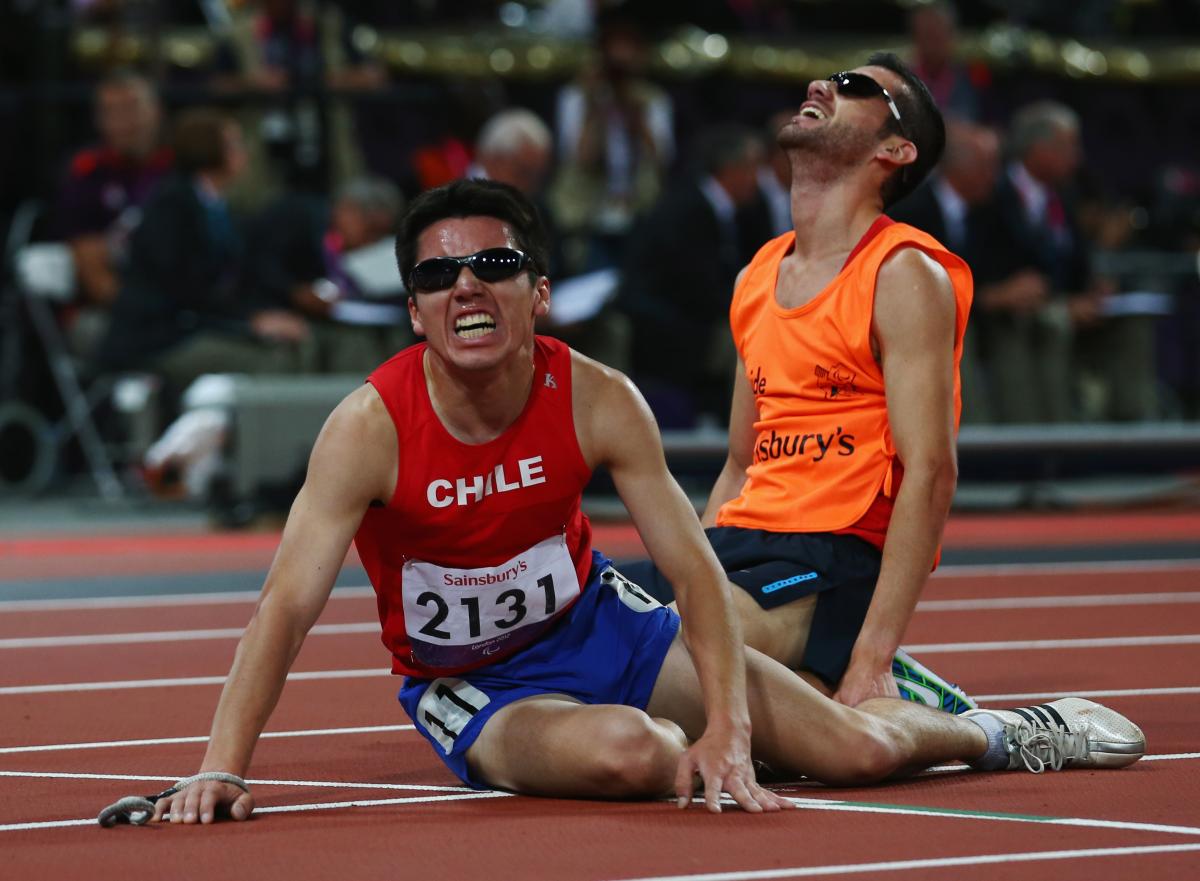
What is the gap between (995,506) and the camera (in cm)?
1198

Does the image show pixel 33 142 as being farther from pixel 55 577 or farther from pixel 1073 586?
pixel 1073 586

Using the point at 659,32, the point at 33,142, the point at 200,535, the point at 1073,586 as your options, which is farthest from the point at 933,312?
the point at 659,32

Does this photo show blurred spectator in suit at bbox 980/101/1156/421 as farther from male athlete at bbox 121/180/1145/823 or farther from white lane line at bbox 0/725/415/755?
male athlete at bbox 121/180/1145/823

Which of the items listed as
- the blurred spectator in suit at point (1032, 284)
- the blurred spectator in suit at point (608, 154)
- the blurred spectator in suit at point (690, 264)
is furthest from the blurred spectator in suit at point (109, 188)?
the blurred spectator in suit at point (1032, 284)

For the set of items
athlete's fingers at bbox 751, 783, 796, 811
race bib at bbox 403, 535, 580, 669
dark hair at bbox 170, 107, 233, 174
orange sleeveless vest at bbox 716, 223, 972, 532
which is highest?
dark hair at bbox 170, 107, 233, 174

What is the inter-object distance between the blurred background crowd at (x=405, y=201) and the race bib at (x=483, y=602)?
260 inches

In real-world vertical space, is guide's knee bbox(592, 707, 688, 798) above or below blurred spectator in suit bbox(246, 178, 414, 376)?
below

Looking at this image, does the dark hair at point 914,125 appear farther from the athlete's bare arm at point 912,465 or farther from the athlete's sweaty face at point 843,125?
the athlete's bare arm at point 912,465

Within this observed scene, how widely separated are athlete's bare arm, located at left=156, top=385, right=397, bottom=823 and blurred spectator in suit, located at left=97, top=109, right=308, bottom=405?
24.4ft

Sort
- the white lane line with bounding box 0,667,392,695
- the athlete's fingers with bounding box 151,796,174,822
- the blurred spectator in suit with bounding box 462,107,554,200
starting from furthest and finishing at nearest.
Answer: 1. the blurred spectator in suit with bounding box 462,107,554,200
2. the white lane line with bounding box 0,667,392,695
3. the athlete's fingers with bounding box 151,796,174,822

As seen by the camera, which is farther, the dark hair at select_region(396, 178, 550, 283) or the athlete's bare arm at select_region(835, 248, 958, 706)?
the athlete's bare arm at select_region(835, 248, 958, 706)

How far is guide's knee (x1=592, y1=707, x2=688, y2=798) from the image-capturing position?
4.25 metres

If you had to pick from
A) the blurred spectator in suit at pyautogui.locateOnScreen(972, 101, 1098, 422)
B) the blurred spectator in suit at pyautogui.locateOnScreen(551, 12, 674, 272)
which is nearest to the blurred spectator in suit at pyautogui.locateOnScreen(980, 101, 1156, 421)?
the blurred spectator in suit at pyautogui.locateOnScreen(972, 101, 1098, 422)

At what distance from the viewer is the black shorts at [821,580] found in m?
4.97
